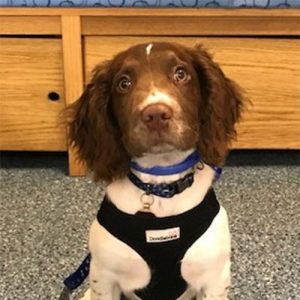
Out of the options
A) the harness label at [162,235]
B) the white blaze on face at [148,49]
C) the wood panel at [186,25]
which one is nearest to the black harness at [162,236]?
the harness label at [162,235]

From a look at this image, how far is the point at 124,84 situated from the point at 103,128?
89 millimetres

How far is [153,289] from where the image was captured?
4.07ft

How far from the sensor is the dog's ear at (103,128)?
4.00ft

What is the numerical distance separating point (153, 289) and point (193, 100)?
1.06 ft

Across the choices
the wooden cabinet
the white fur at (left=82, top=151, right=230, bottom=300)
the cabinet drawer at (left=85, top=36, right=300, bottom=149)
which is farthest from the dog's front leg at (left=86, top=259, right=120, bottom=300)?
the cabinet drawer at (left=85, top=36, right=300, bottom=149)

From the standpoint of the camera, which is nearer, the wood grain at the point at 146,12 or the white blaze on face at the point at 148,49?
the white blaze on face at the point at 148,49

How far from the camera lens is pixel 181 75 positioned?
3.89 ft

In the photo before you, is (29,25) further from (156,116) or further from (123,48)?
(156,116)

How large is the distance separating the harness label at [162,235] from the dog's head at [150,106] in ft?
0.36

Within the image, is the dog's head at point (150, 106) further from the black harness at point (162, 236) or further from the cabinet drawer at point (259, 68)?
the cabinet drawer at point (259, 68)

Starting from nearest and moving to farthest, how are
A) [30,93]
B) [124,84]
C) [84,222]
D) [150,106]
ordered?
[150,106] → [124,84] → [84,222] → [30,93]

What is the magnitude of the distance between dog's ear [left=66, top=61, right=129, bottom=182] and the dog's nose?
15 centimetres

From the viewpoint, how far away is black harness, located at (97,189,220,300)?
1.20 meters

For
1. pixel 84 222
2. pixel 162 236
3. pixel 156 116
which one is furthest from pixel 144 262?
pixel 84 222
